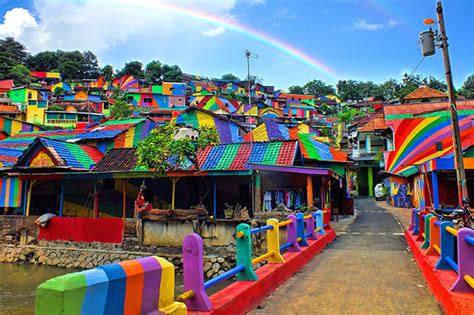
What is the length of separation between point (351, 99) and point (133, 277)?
10794cm

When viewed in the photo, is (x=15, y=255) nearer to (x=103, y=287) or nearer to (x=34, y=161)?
(x=34, y=161)

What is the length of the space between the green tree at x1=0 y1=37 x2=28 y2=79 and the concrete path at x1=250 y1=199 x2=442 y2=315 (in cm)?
8642

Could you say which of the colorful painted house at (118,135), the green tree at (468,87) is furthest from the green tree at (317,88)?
the colorful painted house at (118,135)

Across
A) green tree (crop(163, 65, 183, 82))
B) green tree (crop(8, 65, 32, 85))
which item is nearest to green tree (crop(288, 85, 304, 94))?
green tree (crop(163, 65, 183, 82))

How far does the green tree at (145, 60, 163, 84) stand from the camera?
295 feet

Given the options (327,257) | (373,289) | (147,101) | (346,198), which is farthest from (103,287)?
(147,101)

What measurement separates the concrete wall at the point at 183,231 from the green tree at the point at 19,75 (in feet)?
244

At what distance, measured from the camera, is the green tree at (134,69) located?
9331 centimetres

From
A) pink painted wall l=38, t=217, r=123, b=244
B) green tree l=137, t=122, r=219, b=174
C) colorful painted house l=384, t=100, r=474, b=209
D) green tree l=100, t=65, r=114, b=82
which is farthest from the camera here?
green tree l=100, t=65, r=114, b=82

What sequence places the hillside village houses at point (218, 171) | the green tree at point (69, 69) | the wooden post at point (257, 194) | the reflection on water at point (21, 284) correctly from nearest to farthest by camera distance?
the reflection on water at point (21, 284) < the wooden post at point (257, 194) < the hillside village houses at point (218, 171) < the green tree at point (69, 69)

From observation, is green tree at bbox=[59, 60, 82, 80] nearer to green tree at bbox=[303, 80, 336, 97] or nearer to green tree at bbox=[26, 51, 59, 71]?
green tree at bbox=[26, 51, 59, 71]

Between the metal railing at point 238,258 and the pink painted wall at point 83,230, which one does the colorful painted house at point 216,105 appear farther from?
the metal railing at point 238,258

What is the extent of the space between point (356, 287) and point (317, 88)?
115 m

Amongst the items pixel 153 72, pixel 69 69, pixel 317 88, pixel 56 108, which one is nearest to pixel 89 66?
pixel 69 69
